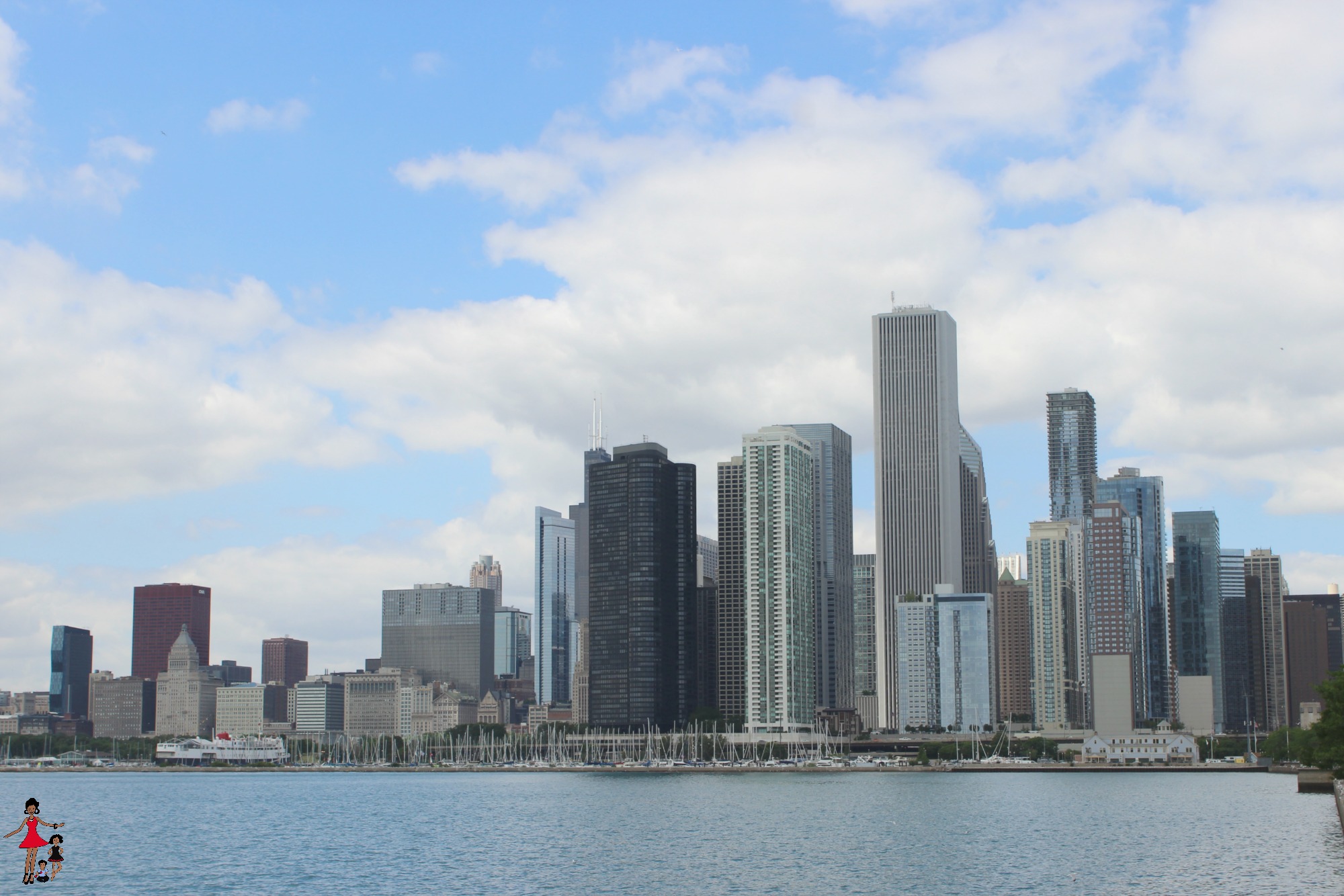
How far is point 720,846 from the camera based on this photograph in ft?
Result: 330

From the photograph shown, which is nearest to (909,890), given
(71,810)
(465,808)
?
(465,808)

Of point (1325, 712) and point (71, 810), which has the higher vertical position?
point (1325, 712)

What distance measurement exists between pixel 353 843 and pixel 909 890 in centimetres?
4889

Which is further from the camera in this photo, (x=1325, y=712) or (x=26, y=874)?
(x=1325, y=712)

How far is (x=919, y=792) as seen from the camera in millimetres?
181625

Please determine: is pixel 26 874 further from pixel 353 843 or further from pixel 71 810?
pixel 71 810

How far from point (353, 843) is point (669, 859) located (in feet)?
95.6

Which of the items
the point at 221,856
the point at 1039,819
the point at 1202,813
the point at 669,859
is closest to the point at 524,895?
the point at 669,859

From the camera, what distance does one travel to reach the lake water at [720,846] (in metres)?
80.4

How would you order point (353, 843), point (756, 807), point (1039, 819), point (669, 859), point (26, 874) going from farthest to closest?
point (756, 807)
point (1039, 819)
point (353, 843)
point (669, 859)
point (26, 874)

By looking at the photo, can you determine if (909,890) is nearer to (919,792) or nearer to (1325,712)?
(1325,712)

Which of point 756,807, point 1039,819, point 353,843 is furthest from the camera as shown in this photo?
point 756,807

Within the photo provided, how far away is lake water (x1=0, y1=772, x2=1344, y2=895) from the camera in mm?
80375

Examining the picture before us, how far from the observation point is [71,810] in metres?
161
